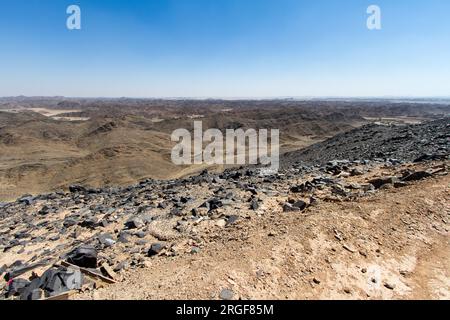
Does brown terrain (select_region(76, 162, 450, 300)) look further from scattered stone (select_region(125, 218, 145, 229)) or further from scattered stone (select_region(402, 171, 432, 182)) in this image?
scattered stone (select_region(125, 218, 145, 229))

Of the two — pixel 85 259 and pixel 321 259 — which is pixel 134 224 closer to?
pixel 85 259

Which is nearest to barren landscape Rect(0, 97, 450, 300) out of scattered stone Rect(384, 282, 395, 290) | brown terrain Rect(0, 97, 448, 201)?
scattered stone Rect(384, 282, 395, 290)

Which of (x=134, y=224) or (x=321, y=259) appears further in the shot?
(x=134, y=224)

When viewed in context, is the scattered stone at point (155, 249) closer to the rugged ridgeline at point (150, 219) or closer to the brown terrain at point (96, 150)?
the rugged ridgeline at point (150, 219)

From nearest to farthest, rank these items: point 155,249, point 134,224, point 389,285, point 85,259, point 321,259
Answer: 1. point 389,285
2. point 321,259
3. point 85,259
4. point 155,249
5. point 134,224

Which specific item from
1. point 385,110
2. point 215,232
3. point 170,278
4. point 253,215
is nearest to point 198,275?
point 170,278

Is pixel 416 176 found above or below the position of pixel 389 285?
above

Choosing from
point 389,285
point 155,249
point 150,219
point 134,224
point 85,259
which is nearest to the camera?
point 389,285

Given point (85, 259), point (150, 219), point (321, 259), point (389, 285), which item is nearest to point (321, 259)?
point (321, 259)
